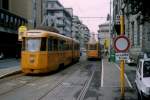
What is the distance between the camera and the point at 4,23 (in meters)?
55.4

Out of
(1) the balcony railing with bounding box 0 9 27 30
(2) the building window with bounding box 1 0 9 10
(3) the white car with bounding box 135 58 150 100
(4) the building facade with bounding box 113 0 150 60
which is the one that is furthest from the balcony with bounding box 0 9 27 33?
(3) the white car with bounding box 135 58 150 100

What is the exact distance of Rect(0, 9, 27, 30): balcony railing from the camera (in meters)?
55.4

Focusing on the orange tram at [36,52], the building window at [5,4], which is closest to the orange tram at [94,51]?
the building window at [5,4]

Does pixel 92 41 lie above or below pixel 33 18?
below

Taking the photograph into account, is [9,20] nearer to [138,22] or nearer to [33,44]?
[33,44]

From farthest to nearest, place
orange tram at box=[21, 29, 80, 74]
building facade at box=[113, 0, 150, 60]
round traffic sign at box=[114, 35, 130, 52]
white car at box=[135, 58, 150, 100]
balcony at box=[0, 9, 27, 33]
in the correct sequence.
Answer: balcony at box=[0, 9, 27, 33] < orange tram at box=[21, 29, 80, 74] < building facade at box=[113, 0, 150, 60] < round traffic sign at box=[114, 35, 130, 52] < white car at box=[135, 58, 150, 100]

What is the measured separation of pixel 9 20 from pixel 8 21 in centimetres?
63

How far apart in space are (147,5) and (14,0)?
56399mm

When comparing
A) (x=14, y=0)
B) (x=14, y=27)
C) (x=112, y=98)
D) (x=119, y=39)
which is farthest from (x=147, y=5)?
(x=14, y=0)

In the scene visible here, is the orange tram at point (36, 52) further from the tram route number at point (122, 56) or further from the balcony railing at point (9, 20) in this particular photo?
the balcony railing at point (9, 20)

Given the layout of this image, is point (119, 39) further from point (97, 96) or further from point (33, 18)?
point (33, 18)

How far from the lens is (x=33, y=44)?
2498cm

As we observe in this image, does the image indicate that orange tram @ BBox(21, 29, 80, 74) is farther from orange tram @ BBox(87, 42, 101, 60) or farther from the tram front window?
orange tram @ BBox(87, 42, 101, 60)

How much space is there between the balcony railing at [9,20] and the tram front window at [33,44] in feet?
98.1
